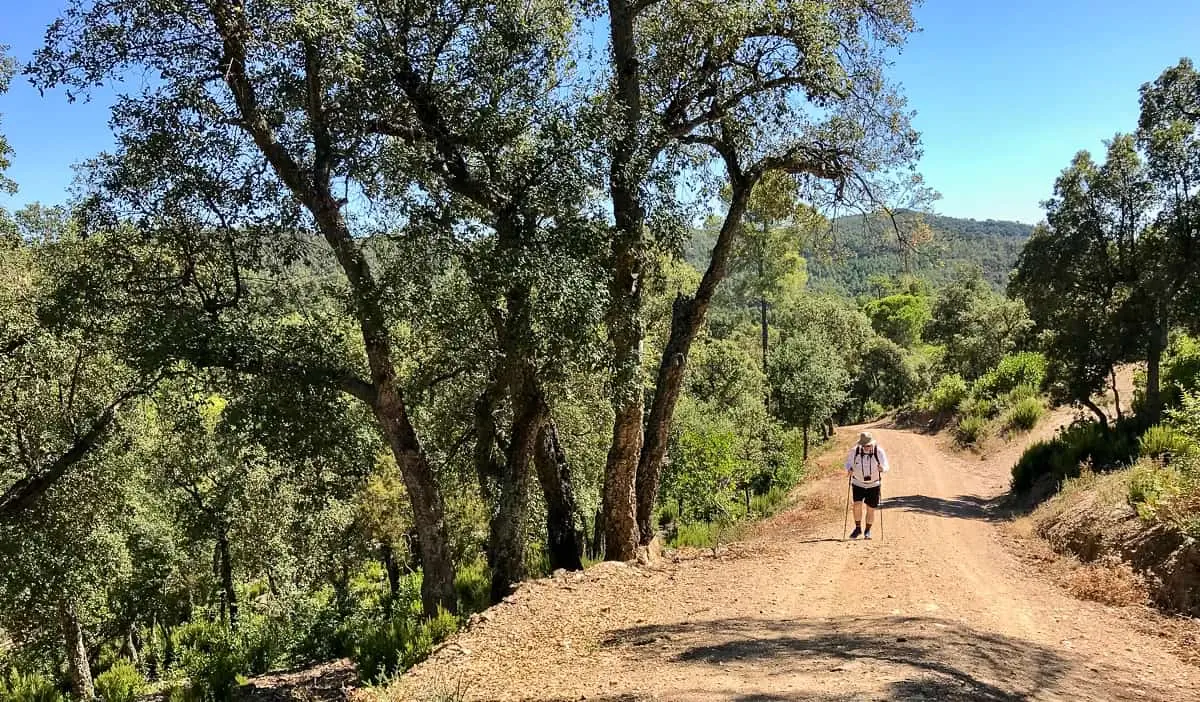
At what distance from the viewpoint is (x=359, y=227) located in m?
8.22

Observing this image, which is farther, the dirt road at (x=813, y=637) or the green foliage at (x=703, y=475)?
the green foliage at (x=703, y=475)

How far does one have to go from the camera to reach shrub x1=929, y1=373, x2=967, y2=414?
37.5 m

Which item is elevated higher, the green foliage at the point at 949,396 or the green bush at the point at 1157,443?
the green foliage at the point at 949,396

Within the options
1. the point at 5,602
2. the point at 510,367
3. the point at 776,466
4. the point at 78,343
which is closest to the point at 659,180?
the point at 510,367

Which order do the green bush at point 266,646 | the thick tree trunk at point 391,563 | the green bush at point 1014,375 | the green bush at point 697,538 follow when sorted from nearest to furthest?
the green bush at point 266,646 < the green bush at point 697,538 < the thick tree trunk at point 391,563 < the green bush at point 1014,375

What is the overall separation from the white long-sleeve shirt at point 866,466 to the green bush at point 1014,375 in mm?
23846

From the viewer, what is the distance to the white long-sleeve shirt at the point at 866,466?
10.5m

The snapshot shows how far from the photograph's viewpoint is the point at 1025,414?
26141 millimetres

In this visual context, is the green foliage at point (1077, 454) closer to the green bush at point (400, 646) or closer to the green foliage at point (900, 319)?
the green bush at point (400, 646)

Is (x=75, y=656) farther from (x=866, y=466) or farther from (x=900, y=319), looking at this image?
(x=900, y=319)

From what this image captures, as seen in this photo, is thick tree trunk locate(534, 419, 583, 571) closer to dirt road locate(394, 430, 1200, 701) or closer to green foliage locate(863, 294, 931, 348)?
dirt road locate(394, 430, 1200, 701)

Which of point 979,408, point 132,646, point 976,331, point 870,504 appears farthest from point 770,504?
point 976,331

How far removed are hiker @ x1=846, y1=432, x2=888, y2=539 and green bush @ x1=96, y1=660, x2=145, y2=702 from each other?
15.6m

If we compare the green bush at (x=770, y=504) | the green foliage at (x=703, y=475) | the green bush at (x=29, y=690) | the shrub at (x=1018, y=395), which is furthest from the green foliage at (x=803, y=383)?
the green bush at (x=29, y=690)
